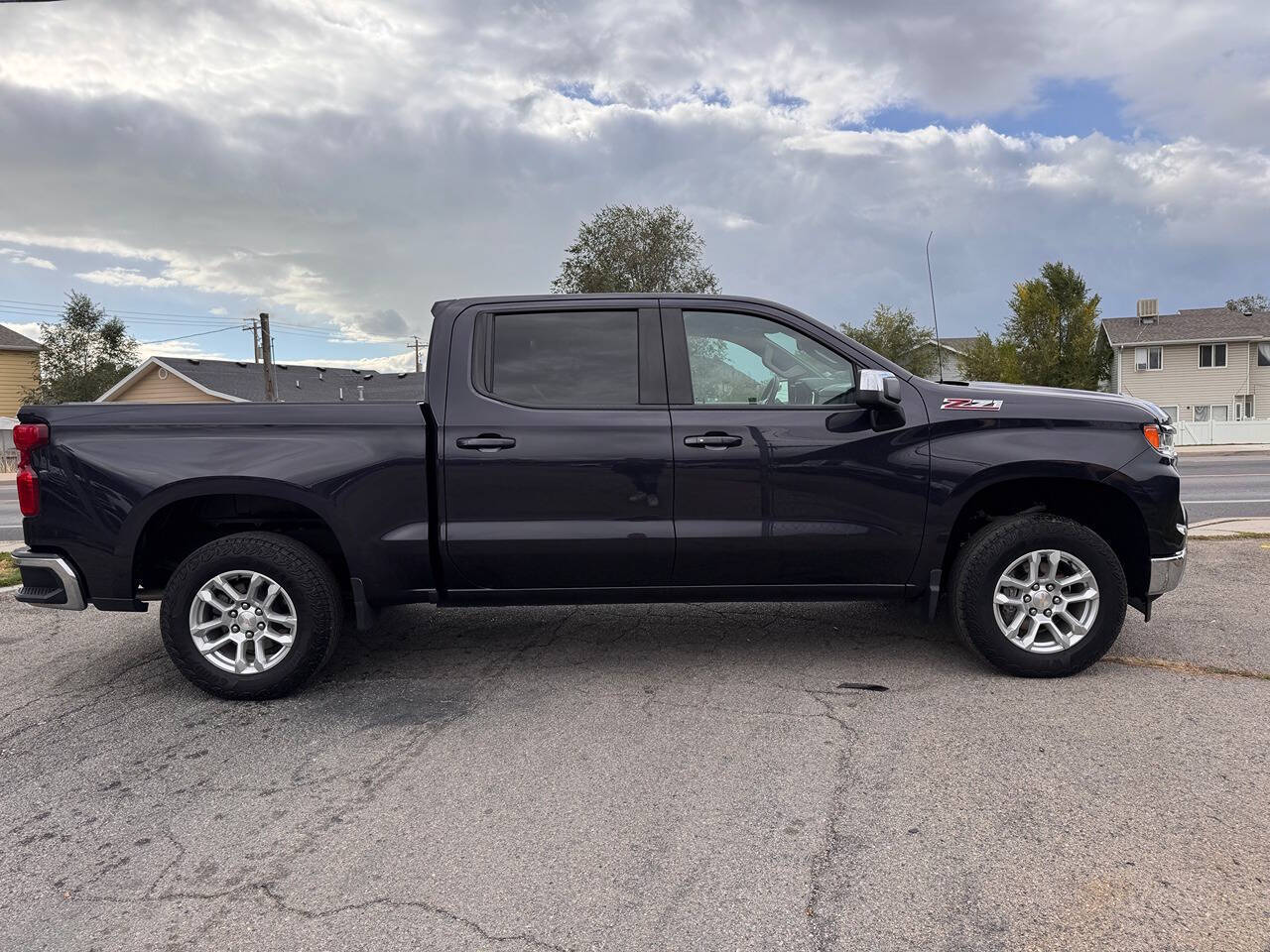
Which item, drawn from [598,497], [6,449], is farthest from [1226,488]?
[6,449]

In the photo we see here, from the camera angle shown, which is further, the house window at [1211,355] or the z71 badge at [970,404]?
the house window at [1211,355]

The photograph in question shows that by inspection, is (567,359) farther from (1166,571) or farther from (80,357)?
(80,357)

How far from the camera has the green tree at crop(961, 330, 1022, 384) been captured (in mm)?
33500

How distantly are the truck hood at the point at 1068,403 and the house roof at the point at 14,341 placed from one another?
45.1 m

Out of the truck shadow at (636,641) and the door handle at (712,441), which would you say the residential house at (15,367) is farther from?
the door handle at (712,441)

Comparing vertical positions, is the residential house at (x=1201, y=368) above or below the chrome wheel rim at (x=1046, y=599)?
above

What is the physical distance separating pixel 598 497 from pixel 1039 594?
214 cm

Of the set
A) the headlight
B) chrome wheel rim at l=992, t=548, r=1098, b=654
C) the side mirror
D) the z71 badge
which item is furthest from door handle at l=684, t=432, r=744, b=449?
the headlight

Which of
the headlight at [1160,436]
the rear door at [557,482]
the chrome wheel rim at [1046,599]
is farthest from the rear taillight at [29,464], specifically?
the headlight at [1160,436]

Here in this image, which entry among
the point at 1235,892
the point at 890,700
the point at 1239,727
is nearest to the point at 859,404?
the point at 890,700

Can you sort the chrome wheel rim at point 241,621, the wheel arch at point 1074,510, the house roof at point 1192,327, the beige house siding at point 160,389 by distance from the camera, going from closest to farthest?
the chrome wheel rim at point 241,621 < the wheel arch at point 1074,510 < the beige house siding at point 160,389 < the house roof at point 1192,327

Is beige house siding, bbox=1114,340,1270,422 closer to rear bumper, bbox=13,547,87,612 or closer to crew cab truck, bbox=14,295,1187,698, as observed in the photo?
crew cab truck, bbox=14,295,1187,698

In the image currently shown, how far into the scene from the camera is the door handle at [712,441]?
166 inches

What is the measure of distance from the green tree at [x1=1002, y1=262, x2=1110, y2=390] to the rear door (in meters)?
33.0
